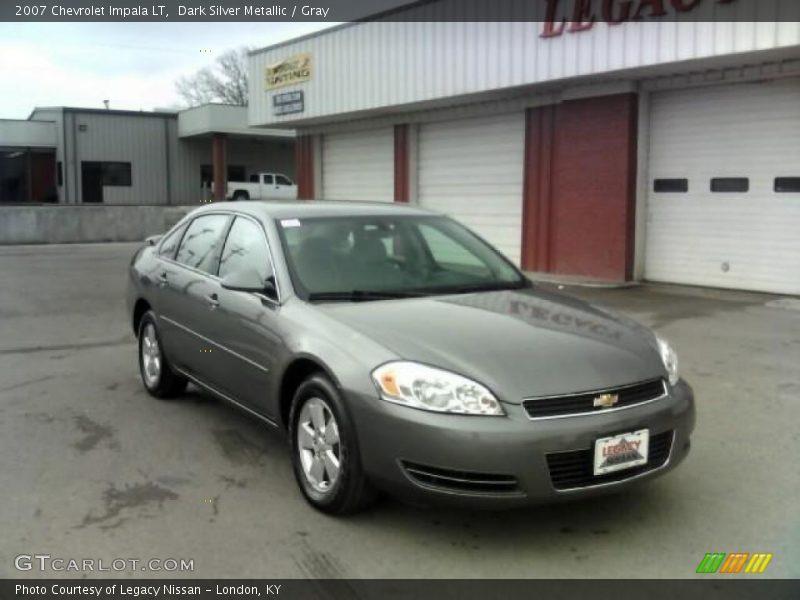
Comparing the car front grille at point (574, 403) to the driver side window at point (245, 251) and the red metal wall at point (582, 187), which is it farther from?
the red metal wall at point (582, 187)

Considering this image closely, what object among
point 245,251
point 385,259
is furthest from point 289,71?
point 385,259

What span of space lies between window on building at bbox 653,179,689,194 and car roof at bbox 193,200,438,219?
25.0 feet

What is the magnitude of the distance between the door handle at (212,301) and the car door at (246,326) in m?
0.04

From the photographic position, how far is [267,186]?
39.5 metres

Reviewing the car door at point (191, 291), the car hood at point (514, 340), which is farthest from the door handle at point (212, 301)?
the car hood at point (514, 340)

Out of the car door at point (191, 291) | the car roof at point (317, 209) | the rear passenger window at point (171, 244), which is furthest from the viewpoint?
the rear passenger window at point (171, 244)

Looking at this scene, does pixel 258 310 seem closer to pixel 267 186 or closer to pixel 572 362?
pixel 572 362

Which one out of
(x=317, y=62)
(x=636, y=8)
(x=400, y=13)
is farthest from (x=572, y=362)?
(x=317, y=62)

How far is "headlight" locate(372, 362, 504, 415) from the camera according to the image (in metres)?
3.35

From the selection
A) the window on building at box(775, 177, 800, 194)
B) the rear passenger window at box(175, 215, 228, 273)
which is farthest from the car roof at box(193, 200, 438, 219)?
the window on building at box(775, 177, 800, 194)

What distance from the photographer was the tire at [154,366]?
596 centimetres

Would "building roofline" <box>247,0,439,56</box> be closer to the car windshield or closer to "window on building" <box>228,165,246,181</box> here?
the car windshield

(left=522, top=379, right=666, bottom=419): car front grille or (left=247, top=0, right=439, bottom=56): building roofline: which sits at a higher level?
(left=247, top=0, right=439, bottom=56): building roofline
